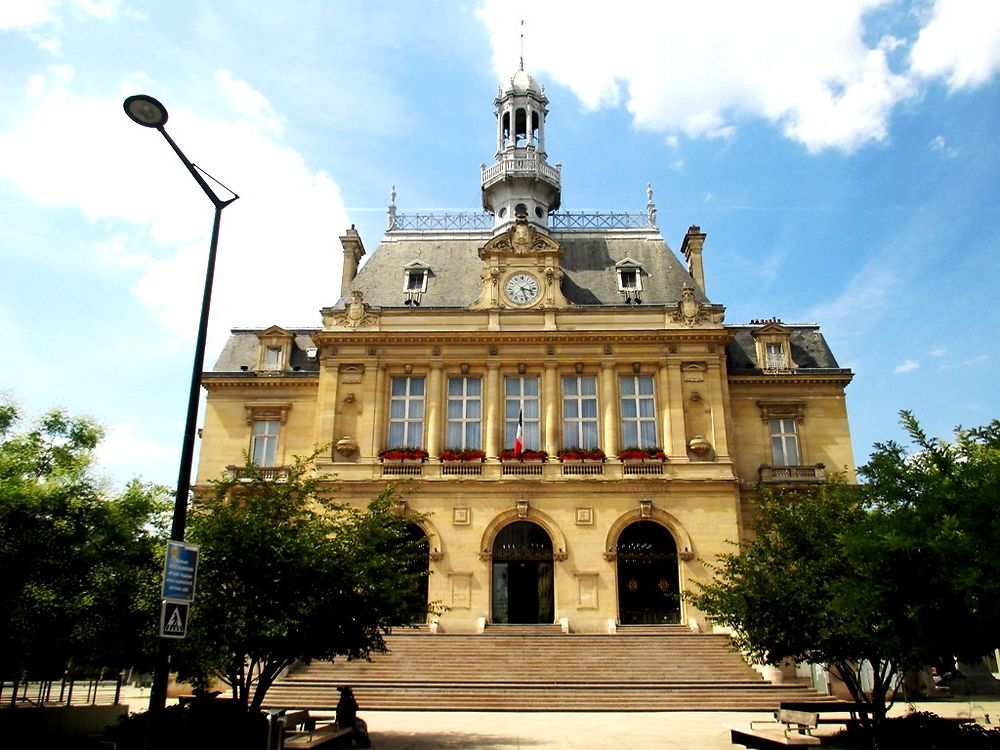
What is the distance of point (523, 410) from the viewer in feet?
122

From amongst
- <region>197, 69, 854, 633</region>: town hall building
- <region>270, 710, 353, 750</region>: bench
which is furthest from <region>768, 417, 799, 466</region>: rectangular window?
<region>270, 710, 353, 750</region>: bench

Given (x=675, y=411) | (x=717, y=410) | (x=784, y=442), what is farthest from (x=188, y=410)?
(x=784, y=442)

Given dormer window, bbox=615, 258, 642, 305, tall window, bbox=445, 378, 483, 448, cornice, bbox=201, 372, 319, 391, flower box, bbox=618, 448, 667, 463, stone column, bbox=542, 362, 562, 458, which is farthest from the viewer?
dormer window, bbox=615, 258, 642, 305

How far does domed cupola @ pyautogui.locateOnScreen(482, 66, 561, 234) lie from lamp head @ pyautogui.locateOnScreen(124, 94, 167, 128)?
3267 cm

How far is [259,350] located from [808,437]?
86.5ft

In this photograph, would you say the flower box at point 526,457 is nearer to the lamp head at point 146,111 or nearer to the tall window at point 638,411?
the tall window at point 638,411

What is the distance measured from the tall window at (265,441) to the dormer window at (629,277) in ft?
58.1

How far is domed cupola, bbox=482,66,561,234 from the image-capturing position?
45.1 metres

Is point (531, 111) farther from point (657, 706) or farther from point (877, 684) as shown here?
point (877, 684)

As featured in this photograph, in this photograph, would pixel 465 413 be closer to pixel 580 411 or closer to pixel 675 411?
pixel 580 411

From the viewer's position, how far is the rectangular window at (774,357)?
129ft

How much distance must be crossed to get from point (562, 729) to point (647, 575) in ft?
47.4

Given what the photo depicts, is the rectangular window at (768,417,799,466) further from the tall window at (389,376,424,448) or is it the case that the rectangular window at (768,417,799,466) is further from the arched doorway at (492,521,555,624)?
the tall window at (389,376,424,448)

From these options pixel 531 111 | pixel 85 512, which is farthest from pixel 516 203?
pixel 85 512
